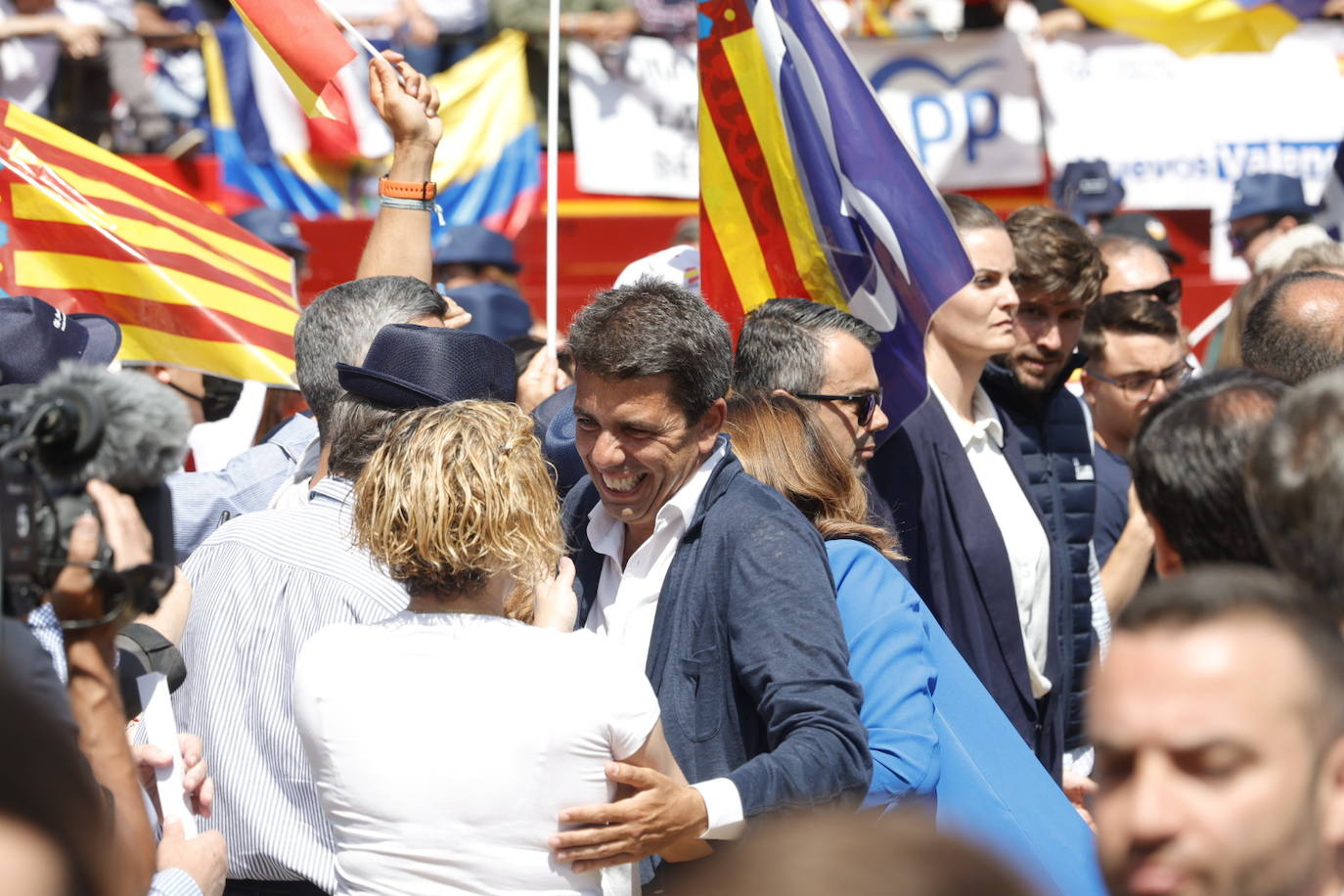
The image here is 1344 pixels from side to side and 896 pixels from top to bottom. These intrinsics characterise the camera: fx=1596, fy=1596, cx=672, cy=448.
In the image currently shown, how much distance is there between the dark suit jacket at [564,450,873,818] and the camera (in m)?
2.51

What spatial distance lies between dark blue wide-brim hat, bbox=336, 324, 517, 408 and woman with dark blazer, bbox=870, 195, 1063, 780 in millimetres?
→ 1201

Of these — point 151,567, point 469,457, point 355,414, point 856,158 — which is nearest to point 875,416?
point 856,158

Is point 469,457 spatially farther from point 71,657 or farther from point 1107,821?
point 1107,821

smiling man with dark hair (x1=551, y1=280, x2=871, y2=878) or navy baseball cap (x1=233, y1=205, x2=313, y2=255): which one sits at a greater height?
navy baseball cap (x1=233, y1=205, x2=313, y2=255)

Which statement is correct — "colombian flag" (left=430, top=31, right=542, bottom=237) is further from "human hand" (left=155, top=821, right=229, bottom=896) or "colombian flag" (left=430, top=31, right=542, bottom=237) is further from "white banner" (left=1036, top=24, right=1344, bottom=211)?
"human hand" (left=155, top=821, right=229, bottom=896)

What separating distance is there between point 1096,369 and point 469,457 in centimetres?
327

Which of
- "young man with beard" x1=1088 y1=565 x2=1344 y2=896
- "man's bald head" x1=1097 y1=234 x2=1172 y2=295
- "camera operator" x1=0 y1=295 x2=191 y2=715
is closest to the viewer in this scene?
"young man with beard" x1=1088 y1=565 x2=1344 y2=896

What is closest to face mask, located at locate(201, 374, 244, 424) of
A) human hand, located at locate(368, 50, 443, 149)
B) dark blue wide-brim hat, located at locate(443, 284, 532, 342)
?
dark blue wide-brim hat, located at locate(443, 284, 532, 342)

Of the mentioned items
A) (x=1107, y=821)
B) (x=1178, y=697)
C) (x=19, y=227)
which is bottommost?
(x=1107, y=821)

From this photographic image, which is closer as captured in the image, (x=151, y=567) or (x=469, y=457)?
(x=151, y=567)

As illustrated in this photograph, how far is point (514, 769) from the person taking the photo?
2.29m

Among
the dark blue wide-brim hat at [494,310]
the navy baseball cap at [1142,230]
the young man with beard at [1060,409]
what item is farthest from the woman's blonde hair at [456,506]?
the navy baseball cap at [1142,230]

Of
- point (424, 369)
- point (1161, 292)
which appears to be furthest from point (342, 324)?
point (1161, 292)

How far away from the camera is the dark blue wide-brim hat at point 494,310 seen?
274 inches
